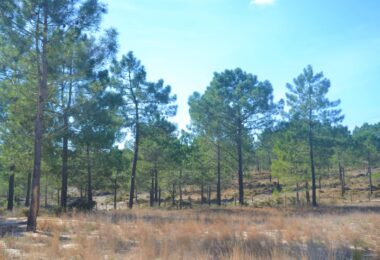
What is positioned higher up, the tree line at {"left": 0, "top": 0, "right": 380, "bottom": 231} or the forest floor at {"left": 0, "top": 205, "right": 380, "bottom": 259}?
the tree line at {"left": 0, "top": 0, "right": 380, "bottom": 231}

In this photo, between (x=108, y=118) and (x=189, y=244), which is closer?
(x=189, y=244)

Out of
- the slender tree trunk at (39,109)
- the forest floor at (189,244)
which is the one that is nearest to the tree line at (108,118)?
the slender tree trunk at (39,109)

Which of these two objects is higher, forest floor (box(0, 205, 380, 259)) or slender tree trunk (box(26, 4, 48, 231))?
slender tree trunk (box(26, 4, 48, 231))

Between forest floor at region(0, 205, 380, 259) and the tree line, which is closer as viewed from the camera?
forest floor at region(0, 205, 380, 259)

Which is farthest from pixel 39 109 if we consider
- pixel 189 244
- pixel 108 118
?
pixel 189 244

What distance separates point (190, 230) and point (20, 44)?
25.3 feet

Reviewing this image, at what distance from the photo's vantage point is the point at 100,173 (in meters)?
25.7

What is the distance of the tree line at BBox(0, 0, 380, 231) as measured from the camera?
37.7ft

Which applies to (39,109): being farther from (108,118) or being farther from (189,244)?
(189,244)

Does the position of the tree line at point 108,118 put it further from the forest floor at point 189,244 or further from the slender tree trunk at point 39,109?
the forest floor at point 189,244

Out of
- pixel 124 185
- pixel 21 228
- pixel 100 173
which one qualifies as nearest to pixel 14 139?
pixel 21 228

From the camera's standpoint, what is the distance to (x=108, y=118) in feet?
46.5

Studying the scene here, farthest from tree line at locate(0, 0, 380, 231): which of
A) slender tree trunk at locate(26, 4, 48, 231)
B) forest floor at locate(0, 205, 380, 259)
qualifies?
forest floor at locate(0, 205, 380, 259)

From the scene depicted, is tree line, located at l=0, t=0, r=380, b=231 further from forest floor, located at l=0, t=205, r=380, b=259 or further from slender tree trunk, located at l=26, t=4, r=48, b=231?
forest floor, located at l=0, t=205, r=380, b=259
